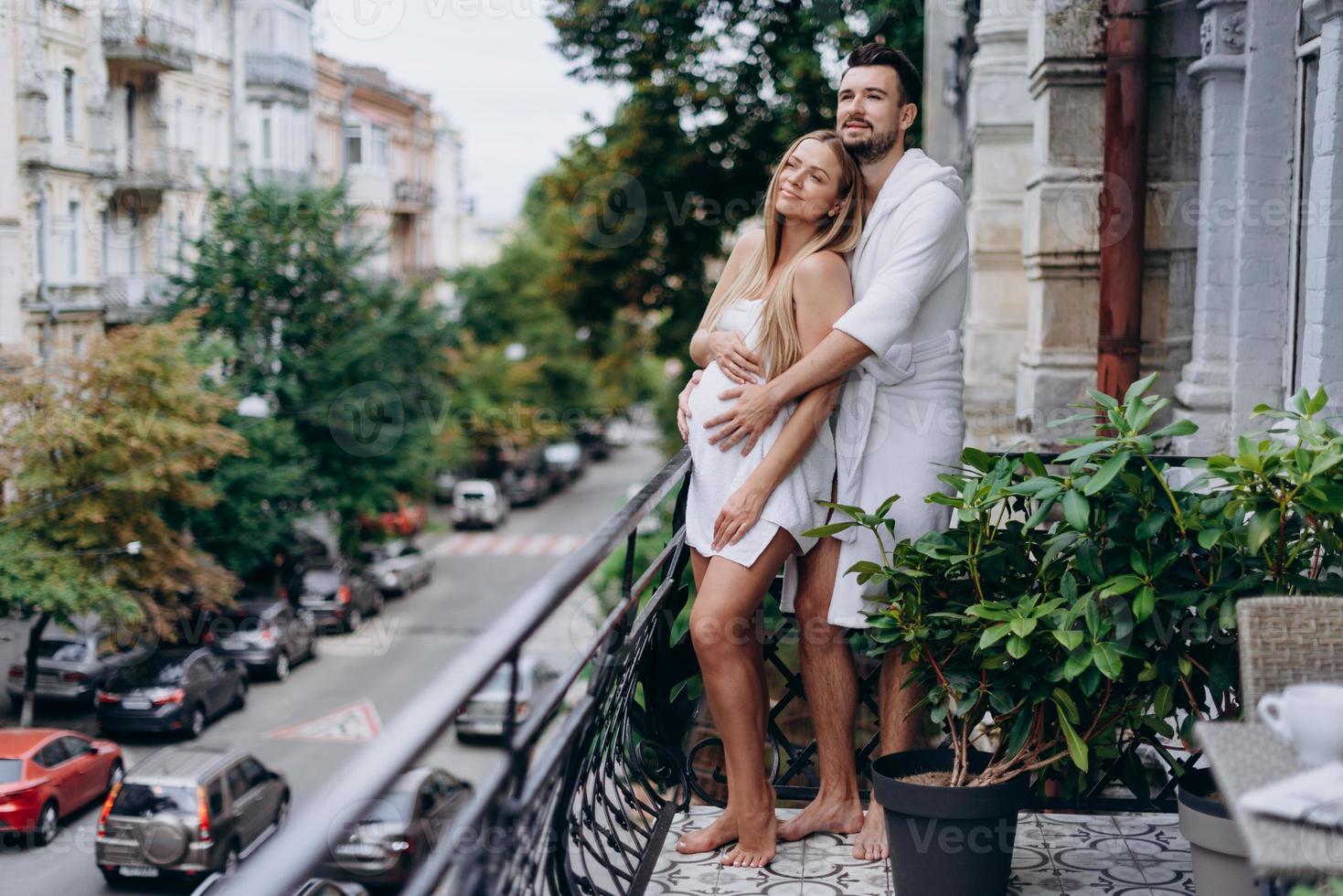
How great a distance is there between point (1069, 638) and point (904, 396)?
36.1 inches

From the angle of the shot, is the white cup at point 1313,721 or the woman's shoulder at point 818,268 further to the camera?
the woman's shoulder at point 818,268

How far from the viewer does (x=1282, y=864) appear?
68.5 inches

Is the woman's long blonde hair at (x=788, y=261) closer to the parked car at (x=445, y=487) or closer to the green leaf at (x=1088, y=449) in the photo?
the green leaf at (x=1088, y=449)

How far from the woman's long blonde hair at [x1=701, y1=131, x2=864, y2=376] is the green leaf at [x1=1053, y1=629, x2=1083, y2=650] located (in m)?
1.00

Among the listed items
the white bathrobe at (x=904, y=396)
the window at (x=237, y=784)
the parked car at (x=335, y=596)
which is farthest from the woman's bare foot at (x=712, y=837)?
the parked car at (x=335, y=596)

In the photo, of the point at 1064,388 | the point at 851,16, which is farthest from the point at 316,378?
the point at 1064,388

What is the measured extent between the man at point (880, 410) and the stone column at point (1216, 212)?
2839 millimetres

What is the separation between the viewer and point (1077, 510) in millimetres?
3041

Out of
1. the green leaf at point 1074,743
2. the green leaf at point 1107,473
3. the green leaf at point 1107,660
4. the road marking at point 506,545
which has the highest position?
the green leaf at point 1107,473

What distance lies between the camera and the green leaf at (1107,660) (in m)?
3.03

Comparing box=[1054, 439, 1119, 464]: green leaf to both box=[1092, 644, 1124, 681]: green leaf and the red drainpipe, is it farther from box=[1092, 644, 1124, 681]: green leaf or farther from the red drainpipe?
the red drainpipe

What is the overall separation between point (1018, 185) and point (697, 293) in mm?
12543

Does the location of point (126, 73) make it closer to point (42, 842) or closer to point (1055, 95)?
point (42, 842)

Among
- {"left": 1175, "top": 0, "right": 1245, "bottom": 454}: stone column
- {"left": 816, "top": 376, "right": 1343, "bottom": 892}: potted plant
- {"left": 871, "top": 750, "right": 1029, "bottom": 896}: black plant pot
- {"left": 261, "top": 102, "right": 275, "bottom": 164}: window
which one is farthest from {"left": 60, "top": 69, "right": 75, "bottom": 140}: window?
{"left": 871, "top": 750, "right": 1029, "bottom": 896}: black plant pot
